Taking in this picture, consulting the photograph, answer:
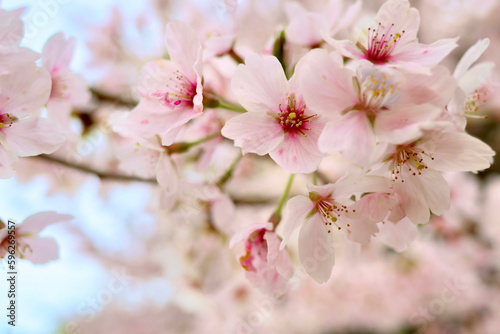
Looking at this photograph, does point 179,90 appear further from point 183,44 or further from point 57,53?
point 57,53

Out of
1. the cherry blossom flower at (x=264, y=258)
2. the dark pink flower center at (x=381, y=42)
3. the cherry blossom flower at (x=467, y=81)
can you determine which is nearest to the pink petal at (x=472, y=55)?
the cherry blossom flower at (x=467, y=81)

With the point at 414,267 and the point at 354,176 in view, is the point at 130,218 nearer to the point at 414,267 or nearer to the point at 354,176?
the point at 414,267

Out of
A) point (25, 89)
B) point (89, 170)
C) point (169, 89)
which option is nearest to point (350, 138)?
point (169, 89)

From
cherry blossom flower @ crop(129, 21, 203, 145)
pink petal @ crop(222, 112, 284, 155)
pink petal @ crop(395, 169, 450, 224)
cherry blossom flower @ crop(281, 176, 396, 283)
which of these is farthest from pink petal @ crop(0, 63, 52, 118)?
pink petal @ crop(395, 169, 450, 224)

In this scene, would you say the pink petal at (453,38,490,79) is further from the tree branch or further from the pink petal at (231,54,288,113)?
the tree branch

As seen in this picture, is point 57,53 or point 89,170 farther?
point 89,170

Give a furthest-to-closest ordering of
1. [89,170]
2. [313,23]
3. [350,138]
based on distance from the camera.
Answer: [89,170] → [313,23] → [350,138]

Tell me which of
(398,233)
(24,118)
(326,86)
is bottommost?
(398,233)

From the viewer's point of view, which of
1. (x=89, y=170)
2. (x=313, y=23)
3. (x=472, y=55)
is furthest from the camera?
(x=89, y=170)

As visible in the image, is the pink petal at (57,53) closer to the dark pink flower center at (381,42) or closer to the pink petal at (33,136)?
the pink petal at (33,136)
